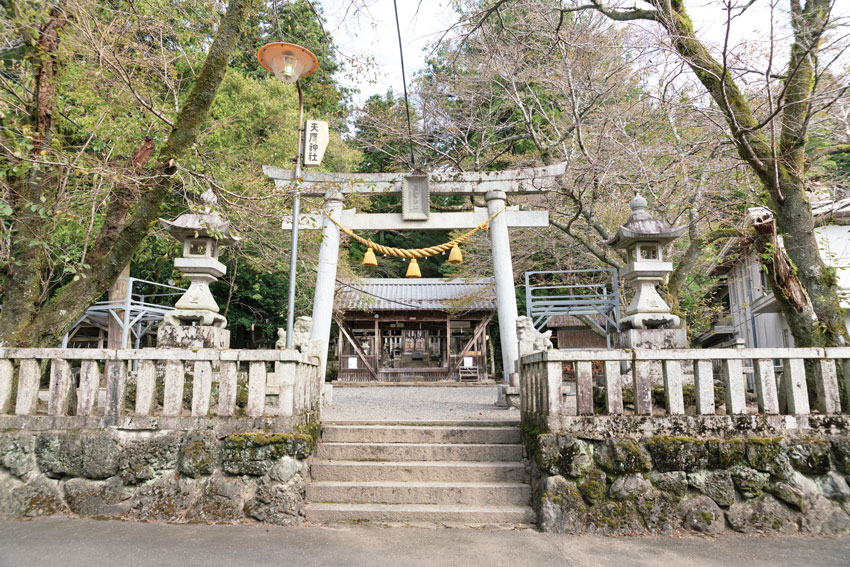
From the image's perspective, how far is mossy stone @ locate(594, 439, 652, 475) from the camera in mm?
4441

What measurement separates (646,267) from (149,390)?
527 cm

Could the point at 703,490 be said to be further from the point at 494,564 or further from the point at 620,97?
the point at 620,97

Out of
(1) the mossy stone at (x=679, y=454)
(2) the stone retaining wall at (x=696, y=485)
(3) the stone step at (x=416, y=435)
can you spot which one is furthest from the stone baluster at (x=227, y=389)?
(1) the mossy stone at (x=679, y=454)

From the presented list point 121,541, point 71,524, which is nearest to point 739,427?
point 121,541

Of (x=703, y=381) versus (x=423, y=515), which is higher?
(x=703, y=381)

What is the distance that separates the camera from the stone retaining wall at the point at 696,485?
431 centimetres

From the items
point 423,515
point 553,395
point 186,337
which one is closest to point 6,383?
point 186,337

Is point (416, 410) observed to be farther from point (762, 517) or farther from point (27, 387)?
point (27, 387)

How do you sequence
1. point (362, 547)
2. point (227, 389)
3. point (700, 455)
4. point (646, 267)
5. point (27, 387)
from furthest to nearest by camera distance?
point (646, 267) → point (27, 387) → point (227, 389) → point (700, 455) → point (362, 547)

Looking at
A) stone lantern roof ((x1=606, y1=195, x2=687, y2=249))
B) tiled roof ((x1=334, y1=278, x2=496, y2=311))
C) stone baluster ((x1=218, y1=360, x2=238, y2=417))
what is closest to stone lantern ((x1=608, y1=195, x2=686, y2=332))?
stone lantern roof ((x1=606, y1=195, x2=687, y2=249))

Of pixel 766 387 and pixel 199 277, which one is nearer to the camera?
pixel 766 387

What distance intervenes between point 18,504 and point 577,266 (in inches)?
530

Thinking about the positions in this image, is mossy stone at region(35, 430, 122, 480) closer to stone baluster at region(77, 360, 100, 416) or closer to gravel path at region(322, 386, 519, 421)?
stone baluster at region(77, 360, 100, 416)

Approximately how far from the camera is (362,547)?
4035mm
